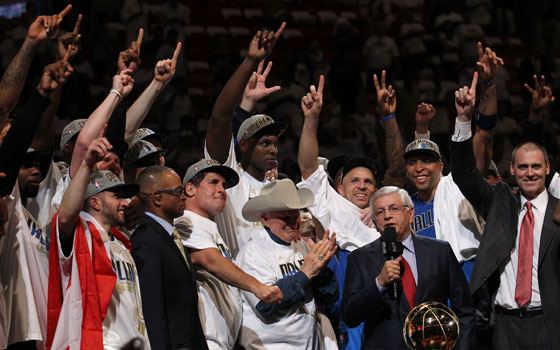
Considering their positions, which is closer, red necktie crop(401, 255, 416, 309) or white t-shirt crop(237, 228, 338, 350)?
white t-shirt crop(237, 228, 338, 350)

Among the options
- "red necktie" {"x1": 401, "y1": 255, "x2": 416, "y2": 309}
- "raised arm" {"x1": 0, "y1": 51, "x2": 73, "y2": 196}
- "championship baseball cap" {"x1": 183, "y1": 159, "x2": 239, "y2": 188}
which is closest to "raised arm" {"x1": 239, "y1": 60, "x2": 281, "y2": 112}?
"championship baseball cap" {"x1": 183, "y1": 159, "x2": 239, "y2": 188}

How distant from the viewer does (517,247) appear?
5.67 metres

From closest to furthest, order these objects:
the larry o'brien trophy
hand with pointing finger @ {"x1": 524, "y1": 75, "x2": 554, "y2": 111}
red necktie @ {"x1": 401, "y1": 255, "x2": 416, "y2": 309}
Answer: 1. the larry o'brien trophy
2. red necktie @ {"x1": 401, "y1": 255, "x2": 416, "y2": 309}
3. hand with pointing finger @ {"x1": 524, "y1": 75, "x2": 554, "y2": 111}

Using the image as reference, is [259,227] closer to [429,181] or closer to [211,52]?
[429,181]

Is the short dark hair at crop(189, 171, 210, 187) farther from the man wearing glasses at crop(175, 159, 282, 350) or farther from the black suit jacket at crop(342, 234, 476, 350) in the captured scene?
the black suit jacket at crop(342, 234, 476, 350)

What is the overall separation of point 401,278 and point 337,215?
3.05 ft

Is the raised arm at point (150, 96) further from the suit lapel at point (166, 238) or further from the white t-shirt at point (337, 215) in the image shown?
the white t-shirt at point (337, 215)

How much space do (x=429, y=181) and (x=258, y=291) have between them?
2.09 meters

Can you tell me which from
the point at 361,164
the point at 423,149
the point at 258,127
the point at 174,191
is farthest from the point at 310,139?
the point at 174,191

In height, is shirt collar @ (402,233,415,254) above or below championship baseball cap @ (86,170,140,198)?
below

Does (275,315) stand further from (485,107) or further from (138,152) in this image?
(485,107)

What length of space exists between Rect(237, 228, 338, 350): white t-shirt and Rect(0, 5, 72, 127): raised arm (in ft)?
5.47

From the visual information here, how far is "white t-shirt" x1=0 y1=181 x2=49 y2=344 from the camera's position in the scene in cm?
460

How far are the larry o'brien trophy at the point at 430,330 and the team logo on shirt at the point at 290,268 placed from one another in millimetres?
1825
